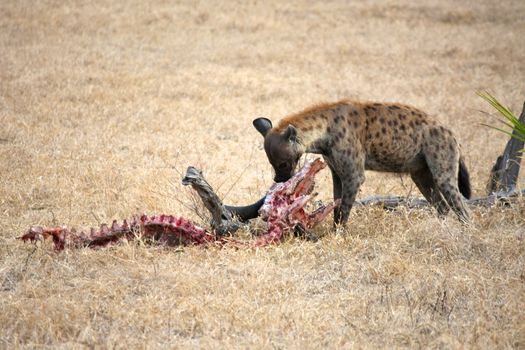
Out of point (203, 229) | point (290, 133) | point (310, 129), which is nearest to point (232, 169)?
point (310, 129)

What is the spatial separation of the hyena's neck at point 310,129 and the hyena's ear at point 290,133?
50 mm

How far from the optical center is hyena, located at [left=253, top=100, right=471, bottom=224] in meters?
5.82

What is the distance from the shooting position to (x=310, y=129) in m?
5.86

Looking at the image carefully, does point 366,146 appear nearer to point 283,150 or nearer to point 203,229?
point 283,150

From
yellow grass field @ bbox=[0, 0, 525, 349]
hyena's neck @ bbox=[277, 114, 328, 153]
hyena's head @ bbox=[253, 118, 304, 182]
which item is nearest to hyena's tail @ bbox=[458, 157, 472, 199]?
yellow grass field @ bbox=[0, 0, 525, 349]

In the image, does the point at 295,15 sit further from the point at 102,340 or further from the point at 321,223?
the point at 102,340

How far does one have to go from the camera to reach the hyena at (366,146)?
5.82 meters

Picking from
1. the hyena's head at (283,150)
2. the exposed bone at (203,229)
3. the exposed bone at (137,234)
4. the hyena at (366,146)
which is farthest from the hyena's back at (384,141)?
the exposed bone at (137,234)

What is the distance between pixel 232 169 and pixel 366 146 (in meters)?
2.47

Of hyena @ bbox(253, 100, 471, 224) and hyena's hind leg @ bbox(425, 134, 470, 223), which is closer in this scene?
hyena @ bbox(253, 100, 471, 224)

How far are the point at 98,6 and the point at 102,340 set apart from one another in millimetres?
13130

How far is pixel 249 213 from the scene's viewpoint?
5930 millimetres

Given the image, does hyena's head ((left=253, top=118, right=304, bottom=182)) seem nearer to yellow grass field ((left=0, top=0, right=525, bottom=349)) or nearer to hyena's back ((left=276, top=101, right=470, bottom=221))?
hyena's back ((left=276, top=101, right=470, bottom=221))

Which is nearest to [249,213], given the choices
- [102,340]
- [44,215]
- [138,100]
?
[44,215]
